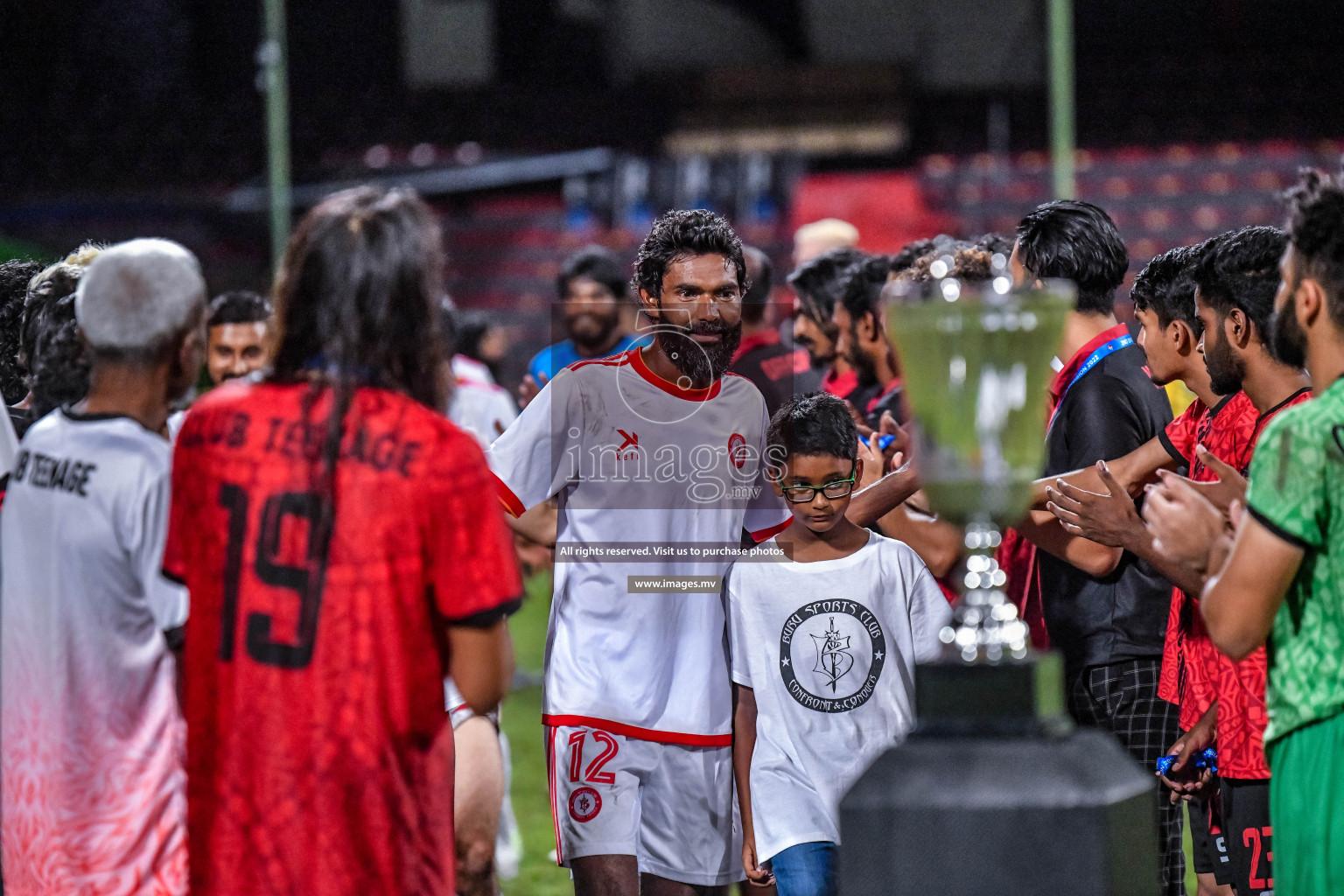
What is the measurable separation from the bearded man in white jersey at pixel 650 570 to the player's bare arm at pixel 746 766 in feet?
0.09

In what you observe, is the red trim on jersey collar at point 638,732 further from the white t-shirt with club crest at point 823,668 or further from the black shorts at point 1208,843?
the black shorts at point 1208,843

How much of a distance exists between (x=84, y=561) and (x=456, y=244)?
55.1ft

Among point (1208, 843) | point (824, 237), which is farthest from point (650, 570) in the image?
point (824, 237)

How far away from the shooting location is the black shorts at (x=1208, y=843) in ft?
11.8

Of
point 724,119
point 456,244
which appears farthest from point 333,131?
point 724,119

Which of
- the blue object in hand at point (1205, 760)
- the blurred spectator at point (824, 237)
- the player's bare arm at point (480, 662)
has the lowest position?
the blue object in hand at point (1205, 760)

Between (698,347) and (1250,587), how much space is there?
1544 millimetres

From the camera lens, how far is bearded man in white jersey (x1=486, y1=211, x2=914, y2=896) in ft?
10.9

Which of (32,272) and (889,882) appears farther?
(32,272)

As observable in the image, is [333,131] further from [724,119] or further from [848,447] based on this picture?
[848,447]

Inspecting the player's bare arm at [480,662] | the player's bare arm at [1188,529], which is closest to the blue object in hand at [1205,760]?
the player's bare arm at [1188,529]

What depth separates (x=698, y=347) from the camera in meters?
3.44

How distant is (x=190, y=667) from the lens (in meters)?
2.24

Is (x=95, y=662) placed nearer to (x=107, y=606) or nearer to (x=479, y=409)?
(x=107, y=606)
